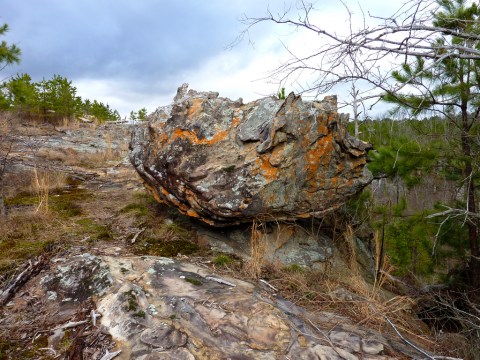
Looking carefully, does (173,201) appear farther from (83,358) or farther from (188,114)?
(83,358)

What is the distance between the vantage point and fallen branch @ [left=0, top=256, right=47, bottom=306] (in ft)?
8.73

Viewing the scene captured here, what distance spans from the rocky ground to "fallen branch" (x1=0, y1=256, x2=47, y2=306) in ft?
0.04

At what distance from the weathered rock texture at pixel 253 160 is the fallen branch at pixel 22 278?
1.68 m

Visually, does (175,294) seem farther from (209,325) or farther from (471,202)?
(471,202)

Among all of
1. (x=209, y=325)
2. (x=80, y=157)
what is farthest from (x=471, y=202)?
(x=80, y=157)

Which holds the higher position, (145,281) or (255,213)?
(255,213)

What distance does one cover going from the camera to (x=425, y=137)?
5.11m

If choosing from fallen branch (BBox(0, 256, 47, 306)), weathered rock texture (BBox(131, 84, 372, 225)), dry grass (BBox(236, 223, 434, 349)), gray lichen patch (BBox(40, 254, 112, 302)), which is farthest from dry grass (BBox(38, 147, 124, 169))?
dry grass (BBox(236, 223, 434, 349))

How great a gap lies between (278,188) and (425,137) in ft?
9.38

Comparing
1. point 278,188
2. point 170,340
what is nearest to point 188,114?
point 278,188

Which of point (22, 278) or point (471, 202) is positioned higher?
point (471, 202)

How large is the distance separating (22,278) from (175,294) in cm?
144

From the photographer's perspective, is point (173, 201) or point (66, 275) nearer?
point (66, 275)

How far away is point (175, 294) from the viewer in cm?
270
